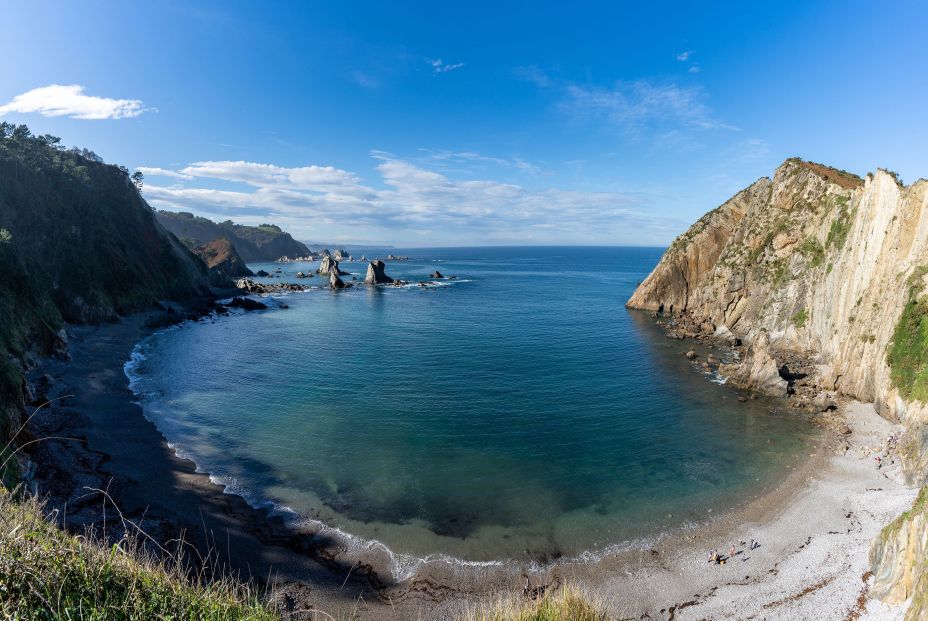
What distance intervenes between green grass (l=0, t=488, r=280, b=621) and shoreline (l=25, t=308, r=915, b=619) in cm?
1369

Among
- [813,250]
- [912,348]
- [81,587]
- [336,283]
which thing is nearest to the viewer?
[81,587]

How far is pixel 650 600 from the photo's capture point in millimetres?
20578

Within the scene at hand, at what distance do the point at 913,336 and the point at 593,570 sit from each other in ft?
110

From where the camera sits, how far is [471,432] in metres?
36.4

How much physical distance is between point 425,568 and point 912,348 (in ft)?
133

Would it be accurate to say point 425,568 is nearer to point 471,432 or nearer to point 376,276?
point 471,432

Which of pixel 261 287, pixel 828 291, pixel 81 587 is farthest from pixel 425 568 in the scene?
pixel 261 287

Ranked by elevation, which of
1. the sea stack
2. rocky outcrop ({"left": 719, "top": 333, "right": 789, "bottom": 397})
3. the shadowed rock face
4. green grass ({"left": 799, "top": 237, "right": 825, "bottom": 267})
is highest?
green grass ({"left": 799, "top": 237, "right": 825, "bottom": 267})

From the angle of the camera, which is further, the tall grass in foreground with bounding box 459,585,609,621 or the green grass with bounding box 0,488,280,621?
the tall grass in foreground with bounding box 459,585,609,621

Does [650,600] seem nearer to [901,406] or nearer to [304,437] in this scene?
[304,437]

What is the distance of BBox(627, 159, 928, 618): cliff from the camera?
1313 inches

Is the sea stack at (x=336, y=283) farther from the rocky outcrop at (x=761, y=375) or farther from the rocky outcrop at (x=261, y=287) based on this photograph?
the rocky outcrop at (x=761, y=375)

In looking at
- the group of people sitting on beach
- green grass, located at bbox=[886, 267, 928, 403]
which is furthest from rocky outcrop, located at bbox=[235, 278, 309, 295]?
green grass, located at bbox=[886, 267, 928, 403]

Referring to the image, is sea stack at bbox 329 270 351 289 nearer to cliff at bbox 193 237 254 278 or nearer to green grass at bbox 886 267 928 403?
cliff at bbox 193 237 254 278
